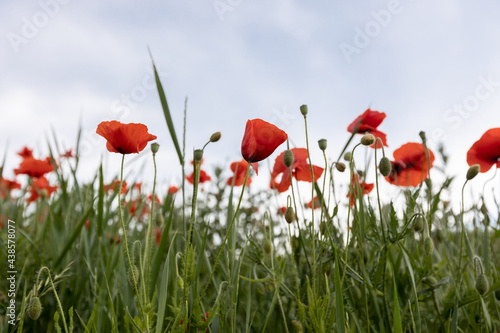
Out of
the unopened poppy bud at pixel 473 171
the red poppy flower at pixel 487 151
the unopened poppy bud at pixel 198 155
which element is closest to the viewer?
the unopened poppy bud at pixel 198 155

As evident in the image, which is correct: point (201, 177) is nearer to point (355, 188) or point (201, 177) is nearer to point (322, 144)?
point (355, 188)

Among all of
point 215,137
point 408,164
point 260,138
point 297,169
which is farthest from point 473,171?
point 215,137

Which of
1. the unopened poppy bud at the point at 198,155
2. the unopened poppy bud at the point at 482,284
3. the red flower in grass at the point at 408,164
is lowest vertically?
the unopened poppy bud at the point at 482,284

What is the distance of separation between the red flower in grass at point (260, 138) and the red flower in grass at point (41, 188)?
1.79 meters

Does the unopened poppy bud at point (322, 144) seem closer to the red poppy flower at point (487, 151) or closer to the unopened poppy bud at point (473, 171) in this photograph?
the unopened poppy bud at point (473, 171)

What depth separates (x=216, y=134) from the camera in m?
1.08

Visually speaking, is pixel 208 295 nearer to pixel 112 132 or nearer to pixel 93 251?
pixel 93 251

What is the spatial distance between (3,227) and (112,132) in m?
1.72

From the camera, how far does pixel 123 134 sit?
1.05 metres

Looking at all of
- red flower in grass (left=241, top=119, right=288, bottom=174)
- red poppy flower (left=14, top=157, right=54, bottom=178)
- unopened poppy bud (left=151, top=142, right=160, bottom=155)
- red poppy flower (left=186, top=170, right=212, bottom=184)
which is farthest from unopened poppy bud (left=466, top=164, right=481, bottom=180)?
red poppy flower (left=14, top=157, right=54, bottom=178)

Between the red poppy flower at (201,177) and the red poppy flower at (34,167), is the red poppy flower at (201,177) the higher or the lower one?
the lower one

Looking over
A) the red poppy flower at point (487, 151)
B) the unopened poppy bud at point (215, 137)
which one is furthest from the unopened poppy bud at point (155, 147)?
the red poppy flower at point (487, 151)

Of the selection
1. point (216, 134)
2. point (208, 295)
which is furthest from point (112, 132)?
point (208, 295)

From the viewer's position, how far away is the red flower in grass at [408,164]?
165 centimetres
